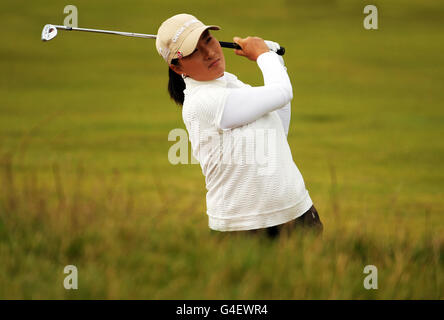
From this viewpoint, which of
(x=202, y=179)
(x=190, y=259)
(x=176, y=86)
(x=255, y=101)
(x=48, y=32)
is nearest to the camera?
(x=190, y=259)

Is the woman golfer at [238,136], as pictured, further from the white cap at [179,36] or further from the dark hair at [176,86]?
the dark hair at [176,86]

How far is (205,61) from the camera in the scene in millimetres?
2369

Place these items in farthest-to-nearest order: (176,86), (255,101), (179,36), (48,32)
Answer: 1. (48,32)
2. (176,86)
3. (179,36)
4. (255,101)

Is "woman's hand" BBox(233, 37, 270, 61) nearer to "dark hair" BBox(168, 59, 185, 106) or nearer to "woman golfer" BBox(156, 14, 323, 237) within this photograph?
"woman golfer" BBox(156, 14, 323, 237)

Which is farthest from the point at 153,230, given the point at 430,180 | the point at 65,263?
the point at 430,180

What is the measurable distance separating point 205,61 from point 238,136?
28 cm

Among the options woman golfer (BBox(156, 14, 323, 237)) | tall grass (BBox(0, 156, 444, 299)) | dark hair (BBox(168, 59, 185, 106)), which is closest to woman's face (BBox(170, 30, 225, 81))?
woman golfer (BBox(156, 14, 323, 237))

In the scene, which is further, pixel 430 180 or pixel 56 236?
pixel 430 180

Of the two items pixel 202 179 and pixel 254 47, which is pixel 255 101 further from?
pixel 202 179

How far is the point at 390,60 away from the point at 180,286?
16.2 meters

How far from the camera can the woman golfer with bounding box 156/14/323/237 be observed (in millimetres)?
2256

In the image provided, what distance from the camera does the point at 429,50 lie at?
18.3 meters

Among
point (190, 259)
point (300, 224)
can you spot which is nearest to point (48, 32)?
point (300, 224)

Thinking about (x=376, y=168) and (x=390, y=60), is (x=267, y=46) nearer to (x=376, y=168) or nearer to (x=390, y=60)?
(x=376, y=168)
